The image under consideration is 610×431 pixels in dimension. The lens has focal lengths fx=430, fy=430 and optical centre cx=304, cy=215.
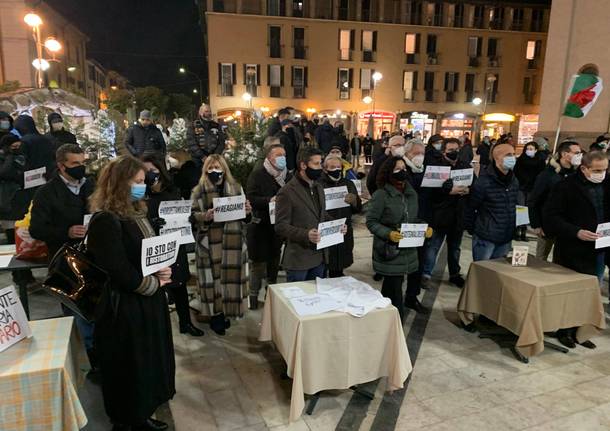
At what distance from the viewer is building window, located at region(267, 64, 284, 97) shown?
1363 inches

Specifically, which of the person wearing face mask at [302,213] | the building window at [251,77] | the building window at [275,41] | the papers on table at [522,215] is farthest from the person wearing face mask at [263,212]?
the building window at [275,41]

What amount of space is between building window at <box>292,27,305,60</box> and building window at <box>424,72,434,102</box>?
10.8m

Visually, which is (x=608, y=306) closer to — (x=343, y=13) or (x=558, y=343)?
(x=558, y=343)

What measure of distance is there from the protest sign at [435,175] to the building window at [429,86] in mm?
33425

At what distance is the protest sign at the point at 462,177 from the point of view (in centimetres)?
588

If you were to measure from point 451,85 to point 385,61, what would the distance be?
6258 millimetres

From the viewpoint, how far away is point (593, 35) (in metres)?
16.6

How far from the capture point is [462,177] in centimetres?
594

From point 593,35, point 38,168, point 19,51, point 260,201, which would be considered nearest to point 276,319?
point 260,201

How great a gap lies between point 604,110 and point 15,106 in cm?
2092

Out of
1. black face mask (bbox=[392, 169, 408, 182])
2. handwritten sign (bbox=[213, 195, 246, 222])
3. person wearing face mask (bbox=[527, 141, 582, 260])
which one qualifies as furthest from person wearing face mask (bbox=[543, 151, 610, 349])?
handwritten sign (bbox=[213, 195, 246, 222])

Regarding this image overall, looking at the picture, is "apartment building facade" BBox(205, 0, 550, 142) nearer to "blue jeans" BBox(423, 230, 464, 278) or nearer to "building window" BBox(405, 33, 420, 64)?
"building window" BBox(405, 33, 420, 64)

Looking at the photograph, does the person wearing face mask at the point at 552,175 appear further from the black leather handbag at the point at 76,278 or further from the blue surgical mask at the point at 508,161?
the black leather handbag at the point at 76,278

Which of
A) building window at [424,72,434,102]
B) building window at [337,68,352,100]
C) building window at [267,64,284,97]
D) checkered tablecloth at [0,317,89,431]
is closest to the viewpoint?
checkered tablecloth at [0,317,89,431]
